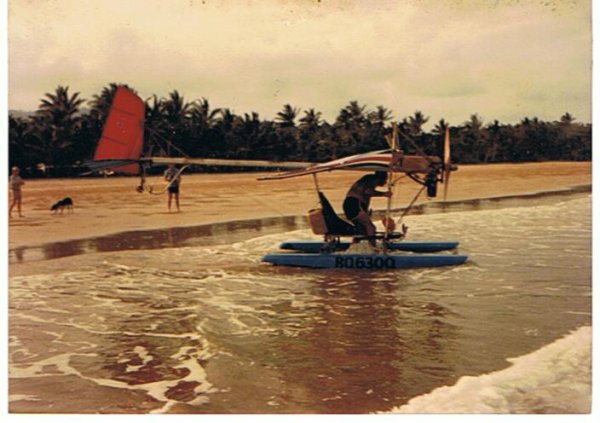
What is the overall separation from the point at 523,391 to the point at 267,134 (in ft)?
17.7

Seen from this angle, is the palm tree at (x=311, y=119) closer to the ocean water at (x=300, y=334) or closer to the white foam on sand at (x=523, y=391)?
the ocean water at (x=300, y=334)

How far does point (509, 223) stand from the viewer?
1130 cm

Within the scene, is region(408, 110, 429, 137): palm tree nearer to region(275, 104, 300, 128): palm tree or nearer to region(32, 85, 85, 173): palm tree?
region(275, 104, 300, 128): palm tree

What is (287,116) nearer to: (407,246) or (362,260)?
(362,260)

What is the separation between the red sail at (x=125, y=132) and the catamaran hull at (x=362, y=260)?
205 cm

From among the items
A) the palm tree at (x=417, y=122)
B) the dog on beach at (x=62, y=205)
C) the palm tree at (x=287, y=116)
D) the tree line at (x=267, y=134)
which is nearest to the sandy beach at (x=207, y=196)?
the dog on beach at (x=62, y=205)

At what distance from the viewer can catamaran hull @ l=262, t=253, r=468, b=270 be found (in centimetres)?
803

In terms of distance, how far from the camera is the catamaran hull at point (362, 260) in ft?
26.3

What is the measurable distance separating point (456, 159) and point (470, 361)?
5124mm

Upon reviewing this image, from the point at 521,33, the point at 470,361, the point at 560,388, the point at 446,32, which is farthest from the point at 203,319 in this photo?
the point at 521,33

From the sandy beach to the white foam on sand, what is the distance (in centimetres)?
237

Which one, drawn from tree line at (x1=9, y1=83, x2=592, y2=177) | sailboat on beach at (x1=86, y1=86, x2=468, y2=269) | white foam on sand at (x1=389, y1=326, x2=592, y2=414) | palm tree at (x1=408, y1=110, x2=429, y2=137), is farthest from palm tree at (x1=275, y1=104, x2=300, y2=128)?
white foam on sand at (x1=389, y1=326, x2=592, y2=414)

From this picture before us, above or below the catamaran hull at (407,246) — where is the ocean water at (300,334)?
below

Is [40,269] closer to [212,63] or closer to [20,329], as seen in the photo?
[20,329]
